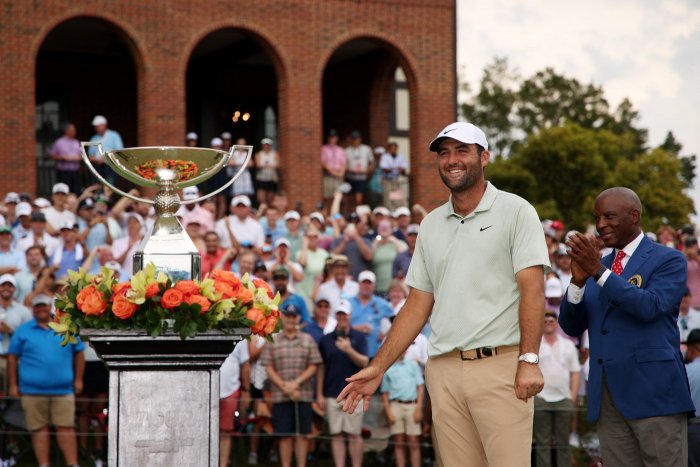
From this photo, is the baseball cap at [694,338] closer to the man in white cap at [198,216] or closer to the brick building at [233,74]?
the man in white cap at [198,216]

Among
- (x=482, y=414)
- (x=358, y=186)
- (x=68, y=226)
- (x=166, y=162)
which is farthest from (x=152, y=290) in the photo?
(x=358, y=186)

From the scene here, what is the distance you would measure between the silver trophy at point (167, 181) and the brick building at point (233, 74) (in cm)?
1600

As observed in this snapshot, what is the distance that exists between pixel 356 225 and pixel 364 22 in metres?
8.02

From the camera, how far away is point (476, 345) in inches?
232

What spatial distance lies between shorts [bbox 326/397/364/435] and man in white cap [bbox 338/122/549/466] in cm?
638

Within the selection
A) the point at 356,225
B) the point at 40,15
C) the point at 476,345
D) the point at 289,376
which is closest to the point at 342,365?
the point at 289,376

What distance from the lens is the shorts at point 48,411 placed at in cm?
1191

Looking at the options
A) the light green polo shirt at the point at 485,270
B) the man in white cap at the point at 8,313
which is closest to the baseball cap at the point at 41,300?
the man in white cap at the point at 8,313

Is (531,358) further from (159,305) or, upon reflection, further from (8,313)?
(8,313)

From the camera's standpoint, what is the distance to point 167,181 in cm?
675

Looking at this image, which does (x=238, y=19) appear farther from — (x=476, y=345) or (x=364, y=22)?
(x=476, y=345)

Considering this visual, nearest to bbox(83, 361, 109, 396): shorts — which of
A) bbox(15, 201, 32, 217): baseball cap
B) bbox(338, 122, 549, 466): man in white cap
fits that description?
bbox(15, 201, 32, 217): baseball cap

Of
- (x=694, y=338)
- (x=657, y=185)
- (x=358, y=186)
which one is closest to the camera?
(x=694, y=338)

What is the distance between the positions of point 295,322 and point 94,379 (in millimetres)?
2237
